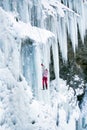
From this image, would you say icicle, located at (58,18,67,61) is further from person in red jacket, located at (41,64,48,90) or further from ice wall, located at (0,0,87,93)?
person in red jacket, located at (41,64,48,90)

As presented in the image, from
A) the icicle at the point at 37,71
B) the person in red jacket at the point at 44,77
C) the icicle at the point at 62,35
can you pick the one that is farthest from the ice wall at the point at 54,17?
the icicle at the point at 37,71

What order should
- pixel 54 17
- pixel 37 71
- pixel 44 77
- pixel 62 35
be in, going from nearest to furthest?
pixel 37 71, pixel 44 77, pixel 54 17, pixel 62 35

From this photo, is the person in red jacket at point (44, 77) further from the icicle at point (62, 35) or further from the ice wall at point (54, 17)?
the icicle at point (62, 35)

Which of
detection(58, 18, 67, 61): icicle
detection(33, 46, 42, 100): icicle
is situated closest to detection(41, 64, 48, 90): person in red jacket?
detection(33, 46, 42, 100): icicle

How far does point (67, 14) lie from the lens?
46.8 feet

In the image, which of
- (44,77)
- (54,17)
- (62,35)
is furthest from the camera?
(62,35)

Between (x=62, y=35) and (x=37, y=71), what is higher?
(x=62, y=35)

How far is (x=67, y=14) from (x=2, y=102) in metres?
7.12

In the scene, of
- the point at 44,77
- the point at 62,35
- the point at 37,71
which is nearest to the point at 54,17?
the point at 62,35

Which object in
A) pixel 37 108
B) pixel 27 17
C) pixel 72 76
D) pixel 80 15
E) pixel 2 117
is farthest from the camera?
pixel 80 15

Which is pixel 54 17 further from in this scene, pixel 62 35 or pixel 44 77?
pixel 44 77

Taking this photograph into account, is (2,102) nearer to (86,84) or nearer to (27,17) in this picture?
(27,17)

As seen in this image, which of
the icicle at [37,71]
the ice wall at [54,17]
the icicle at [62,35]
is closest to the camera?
the icicle at [37,71]

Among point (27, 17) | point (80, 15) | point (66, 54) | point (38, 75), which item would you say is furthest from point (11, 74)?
point (80, 15)
